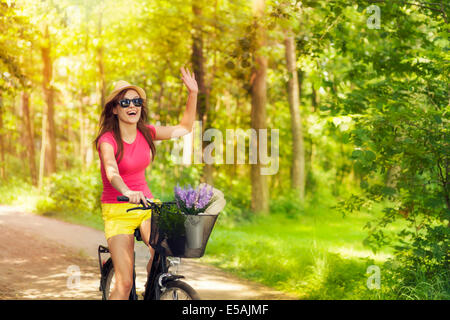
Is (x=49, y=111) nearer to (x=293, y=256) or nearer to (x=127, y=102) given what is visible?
(x=293, y=256)

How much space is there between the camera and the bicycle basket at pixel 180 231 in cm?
376

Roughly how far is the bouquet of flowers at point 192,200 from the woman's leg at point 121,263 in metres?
0.69

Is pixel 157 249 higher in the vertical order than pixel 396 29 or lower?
lower

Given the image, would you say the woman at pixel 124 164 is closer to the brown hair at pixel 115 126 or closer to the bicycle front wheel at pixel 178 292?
the brown hair at pixel 115 126

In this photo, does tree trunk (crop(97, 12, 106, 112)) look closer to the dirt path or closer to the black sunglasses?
the dirt path

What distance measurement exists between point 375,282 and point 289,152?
18.2 metres

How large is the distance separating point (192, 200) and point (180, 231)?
0.22 m

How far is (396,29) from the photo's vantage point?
7.85 meters

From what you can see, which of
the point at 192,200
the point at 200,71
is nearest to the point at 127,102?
the point at 192,200

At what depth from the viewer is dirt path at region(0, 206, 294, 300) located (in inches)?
292

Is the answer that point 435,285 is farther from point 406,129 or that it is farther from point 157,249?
point 157,249

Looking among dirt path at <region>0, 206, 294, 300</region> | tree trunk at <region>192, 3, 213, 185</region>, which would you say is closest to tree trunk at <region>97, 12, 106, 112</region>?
tree trunk at <region>192, 3, 213, 185</region>

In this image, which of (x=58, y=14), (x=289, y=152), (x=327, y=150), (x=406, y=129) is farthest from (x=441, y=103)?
(x=327, y=150)

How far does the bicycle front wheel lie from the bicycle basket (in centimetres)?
30
